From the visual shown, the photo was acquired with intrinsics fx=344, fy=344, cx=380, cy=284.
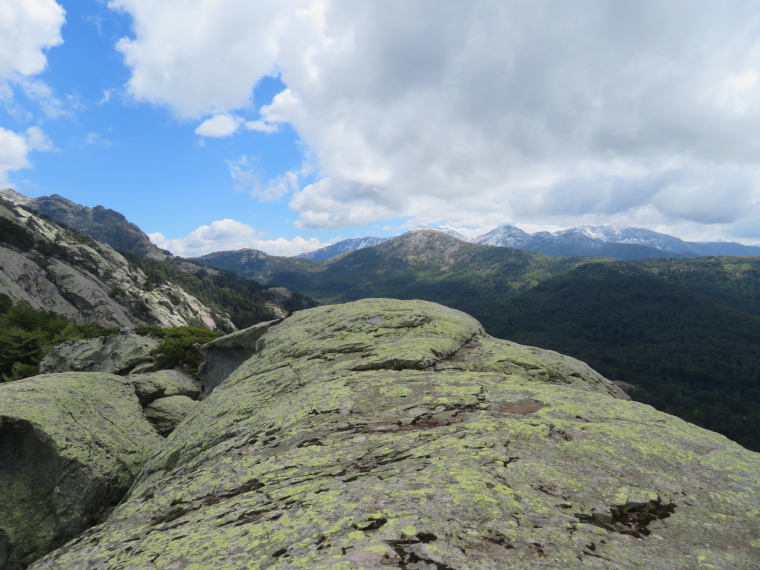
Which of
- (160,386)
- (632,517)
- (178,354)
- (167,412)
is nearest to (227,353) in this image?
(160,386)

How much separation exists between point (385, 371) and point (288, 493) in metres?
7.15

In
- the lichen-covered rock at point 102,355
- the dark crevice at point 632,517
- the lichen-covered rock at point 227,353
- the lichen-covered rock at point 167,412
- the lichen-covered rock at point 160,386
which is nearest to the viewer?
the dark crevice at point 632,517

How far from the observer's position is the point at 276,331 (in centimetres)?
2342

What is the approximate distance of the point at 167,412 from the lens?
66.0 feet

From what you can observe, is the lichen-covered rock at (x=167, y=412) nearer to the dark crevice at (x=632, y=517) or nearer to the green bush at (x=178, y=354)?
the green bush at (x=178, y=354)

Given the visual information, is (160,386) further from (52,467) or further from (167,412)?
(52,467)

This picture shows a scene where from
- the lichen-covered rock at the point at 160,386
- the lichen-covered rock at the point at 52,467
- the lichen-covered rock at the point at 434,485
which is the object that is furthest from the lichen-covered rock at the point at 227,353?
the lichen-covered rock at the point at 434,485

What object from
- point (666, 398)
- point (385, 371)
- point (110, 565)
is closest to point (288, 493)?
point (110, 565)

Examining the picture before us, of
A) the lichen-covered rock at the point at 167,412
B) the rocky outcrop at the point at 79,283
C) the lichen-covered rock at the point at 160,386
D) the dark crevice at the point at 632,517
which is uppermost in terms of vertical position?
the rocky outcrop at the point at 79,283

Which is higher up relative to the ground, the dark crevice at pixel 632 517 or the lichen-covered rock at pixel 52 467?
the dark crevice at pixel 632 517

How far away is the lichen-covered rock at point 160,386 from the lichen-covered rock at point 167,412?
60 centimetres

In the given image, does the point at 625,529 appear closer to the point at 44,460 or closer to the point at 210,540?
the point at 210,540

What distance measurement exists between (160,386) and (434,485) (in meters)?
21.9

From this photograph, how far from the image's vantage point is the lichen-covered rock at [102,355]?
3028 cm
